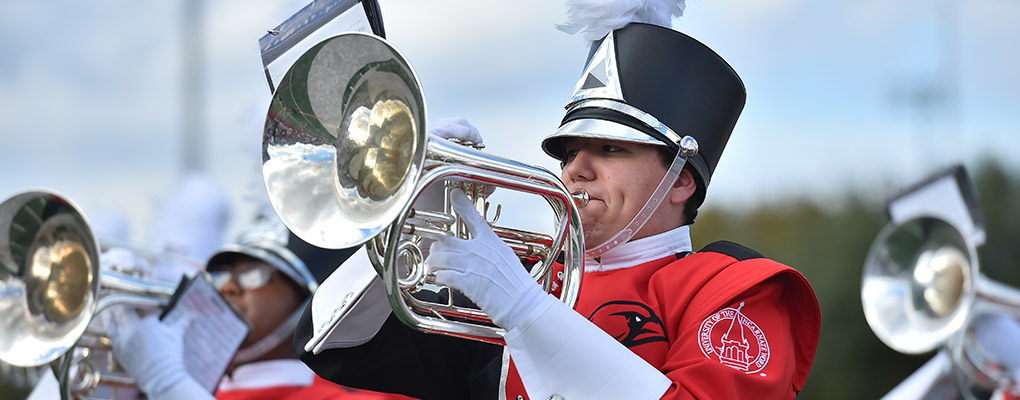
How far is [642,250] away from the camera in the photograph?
354 centimetres

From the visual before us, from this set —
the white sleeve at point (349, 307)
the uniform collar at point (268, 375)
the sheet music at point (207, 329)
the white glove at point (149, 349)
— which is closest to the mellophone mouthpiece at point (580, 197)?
the white sleeve at point (349, 307)

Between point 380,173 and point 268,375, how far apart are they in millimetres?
3781

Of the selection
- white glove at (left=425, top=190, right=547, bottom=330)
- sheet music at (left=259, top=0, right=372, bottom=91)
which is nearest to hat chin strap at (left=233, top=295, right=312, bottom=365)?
sheet music at (left=259, top=0, right=372, bottom=91)

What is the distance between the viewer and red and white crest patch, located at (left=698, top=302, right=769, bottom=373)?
9.91ft

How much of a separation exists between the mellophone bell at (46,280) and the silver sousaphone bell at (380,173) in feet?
6.97

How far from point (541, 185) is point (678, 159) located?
0.61 meters

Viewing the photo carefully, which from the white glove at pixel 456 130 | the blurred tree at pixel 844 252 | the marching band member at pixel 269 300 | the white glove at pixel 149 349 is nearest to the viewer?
the white glove at pixel 456 130

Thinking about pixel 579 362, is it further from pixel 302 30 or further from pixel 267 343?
pixel 267 343

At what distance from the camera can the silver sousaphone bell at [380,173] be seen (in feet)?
9.30

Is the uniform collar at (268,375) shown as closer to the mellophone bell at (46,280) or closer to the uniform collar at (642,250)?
the mellophone bell at (46,280)

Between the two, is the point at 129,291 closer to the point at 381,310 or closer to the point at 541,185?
the point at 381,310

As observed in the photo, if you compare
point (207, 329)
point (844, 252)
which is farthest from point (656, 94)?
point (844, 252)

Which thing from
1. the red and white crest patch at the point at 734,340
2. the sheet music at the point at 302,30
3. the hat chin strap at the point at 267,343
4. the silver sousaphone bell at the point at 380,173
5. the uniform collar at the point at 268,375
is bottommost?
the uniform collar at the point at 268,375

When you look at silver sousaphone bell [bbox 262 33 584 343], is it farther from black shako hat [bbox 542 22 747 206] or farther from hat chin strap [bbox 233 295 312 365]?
hat chin strap [bbox 233 295 312 365]
